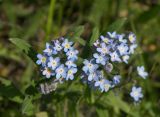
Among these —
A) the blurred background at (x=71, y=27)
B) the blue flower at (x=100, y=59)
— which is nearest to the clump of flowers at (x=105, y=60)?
the blue flower at (x=100, y=59)

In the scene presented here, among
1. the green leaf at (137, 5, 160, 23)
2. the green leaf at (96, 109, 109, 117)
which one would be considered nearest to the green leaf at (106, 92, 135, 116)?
the green leaf at (96, 109, 109, 117)

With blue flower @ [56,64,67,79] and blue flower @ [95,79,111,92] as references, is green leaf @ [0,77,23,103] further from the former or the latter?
blue flower @ [95,79,111,92]

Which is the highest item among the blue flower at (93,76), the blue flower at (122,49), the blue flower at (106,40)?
the blue flower at (106,40)

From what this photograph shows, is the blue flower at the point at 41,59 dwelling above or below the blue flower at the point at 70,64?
above

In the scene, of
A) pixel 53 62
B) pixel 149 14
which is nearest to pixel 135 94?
pixel 53 62

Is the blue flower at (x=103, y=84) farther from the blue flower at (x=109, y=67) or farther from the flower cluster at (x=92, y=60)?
the blue flower at (x=109, y=67)
